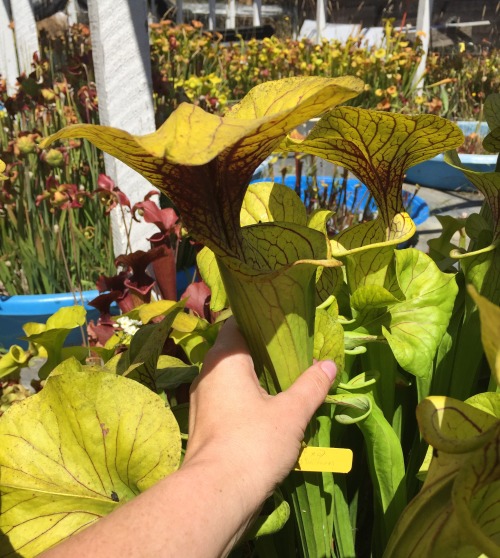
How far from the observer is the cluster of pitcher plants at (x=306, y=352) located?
404 mm

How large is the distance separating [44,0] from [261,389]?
10.3 m

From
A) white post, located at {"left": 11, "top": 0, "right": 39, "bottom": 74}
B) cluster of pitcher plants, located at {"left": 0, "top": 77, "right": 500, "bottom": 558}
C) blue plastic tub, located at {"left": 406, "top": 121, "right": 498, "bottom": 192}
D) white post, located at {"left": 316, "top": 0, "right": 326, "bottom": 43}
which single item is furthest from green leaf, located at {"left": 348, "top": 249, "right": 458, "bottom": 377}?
white post, located at {"left": 316, "top": 0, "right": 326, "bottom": 43}

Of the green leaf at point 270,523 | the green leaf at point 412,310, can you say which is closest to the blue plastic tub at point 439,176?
the green leaf at point 412,310

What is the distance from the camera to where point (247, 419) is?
1.69 ft

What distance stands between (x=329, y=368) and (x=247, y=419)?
0.10 meters

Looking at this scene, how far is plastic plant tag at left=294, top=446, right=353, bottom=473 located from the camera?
551mm

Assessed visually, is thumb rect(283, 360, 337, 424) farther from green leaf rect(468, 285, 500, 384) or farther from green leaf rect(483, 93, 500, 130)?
green leaf rect(483, 93, 500, 130)

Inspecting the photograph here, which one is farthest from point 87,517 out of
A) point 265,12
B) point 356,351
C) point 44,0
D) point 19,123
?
point 265,12

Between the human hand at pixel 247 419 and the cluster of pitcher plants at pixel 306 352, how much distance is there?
0.02m

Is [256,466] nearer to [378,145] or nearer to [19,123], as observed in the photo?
[378,145]

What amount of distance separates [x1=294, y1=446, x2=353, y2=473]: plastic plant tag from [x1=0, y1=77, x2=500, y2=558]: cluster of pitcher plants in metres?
0.04

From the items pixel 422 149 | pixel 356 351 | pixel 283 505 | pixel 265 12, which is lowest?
pixel 283 505

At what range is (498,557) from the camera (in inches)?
13.7

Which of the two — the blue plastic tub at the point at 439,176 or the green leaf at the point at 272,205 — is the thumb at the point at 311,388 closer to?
the green leaf at the point at 272,205
